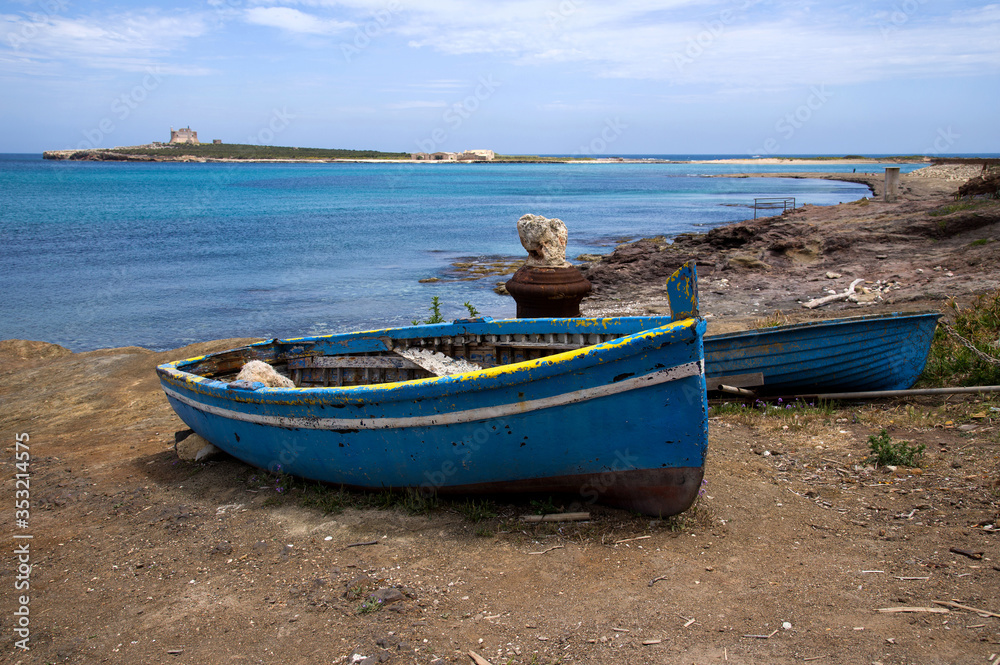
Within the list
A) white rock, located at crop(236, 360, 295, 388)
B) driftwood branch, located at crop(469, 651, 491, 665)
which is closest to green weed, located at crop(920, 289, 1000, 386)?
driftwood branch, located at crop(469, 651, 491, 665)

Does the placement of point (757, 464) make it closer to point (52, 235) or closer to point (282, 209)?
point (52, 235)

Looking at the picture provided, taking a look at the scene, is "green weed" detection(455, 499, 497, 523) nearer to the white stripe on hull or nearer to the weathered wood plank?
the white stripe on hull

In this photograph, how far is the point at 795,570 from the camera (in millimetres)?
4070

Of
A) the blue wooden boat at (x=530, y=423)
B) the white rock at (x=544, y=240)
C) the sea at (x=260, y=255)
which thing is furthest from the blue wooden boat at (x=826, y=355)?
the sea at (x=260, y=255)

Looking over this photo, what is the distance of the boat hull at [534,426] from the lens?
14.0 ft

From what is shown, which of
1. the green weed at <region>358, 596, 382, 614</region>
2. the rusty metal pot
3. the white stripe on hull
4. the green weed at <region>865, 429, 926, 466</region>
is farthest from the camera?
the rusty metal pot

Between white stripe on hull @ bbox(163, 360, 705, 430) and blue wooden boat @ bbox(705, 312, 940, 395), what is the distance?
3.16m

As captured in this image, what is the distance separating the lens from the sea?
53.1 feet

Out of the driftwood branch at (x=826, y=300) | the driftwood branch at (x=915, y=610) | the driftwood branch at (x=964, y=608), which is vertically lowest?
the driftwood branch at (x=915, y=610)

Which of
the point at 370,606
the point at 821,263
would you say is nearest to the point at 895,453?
the point at 370,606

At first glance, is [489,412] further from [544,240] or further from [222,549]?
[544,240]

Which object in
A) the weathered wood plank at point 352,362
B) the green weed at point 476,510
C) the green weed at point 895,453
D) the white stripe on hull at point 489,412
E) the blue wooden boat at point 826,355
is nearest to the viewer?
the white stripe on hull at point 489,412

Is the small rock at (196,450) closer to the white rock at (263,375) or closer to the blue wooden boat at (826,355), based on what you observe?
the white rock at (263,375)

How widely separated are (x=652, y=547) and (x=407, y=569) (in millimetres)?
1636
